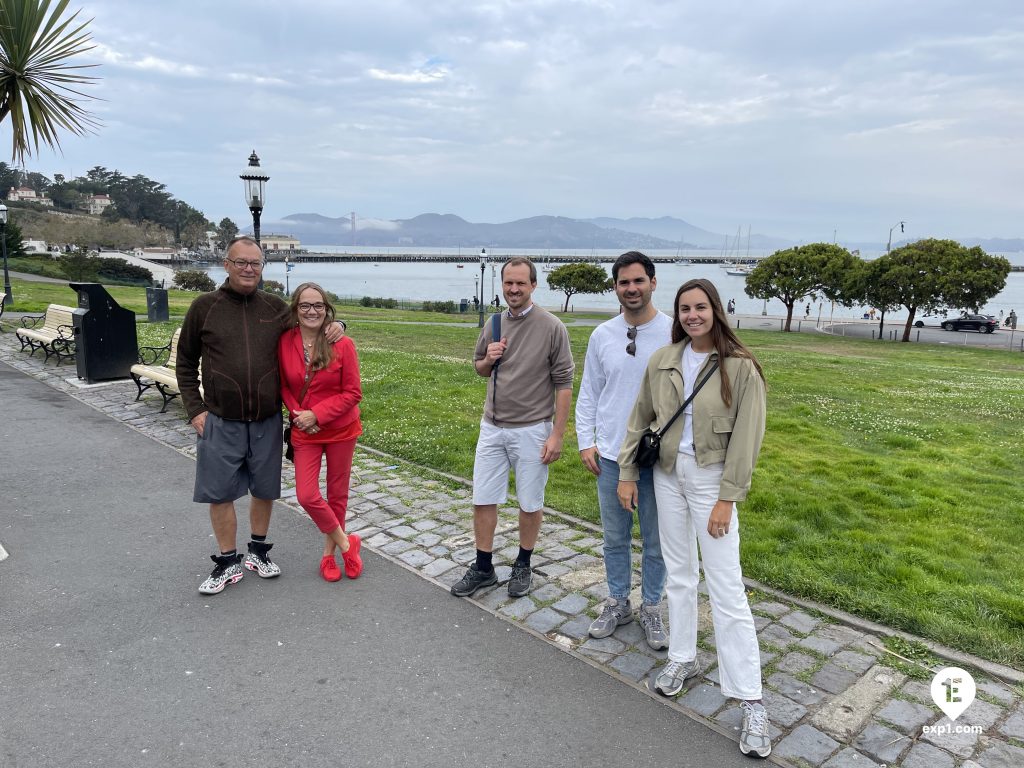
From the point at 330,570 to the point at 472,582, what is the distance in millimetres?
957

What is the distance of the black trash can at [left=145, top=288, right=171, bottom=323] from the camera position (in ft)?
63.6

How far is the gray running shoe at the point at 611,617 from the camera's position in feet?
12.3

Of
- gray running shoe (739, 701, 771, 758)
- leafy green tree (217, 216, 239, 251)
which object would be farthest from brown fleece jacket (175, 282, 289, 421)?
leafy green tree (217, 216, 239, 251)

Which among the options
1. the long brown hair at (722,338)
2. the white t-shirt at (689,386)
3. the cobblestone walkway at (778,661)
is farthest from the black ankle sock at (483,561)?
the long brown hair at (722,338)

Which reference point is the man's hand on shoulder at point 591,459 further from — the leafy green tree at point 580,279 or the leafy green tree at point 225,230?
the leafy green tree at point 225,230

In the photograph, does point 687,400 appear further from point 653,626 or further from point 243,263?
point 243,263

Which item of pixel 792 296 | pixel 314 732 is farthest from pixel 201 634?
pixel 792 296

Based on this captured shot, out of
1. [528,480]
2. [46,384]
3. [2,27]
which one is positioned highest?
[2,27]

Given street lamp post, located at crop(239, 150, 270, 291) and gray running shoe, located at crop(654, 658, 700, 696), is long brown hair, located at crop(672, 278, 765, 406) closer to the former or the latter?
gray running shoe, located at crop(654, 658, 700, 696)

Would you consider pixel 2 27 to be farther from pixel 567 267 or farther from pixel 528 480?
pixel 567 267

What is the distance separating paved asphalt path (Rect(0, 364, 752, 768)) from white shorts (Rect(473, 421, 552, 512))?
710 millimetres

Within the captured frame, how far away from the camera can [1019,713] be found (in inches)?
121

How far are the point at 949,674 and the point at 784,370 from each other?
1245 centimetres

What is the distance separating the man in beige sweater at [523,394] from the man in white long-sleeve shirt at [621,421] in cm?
28
